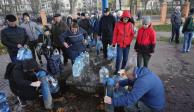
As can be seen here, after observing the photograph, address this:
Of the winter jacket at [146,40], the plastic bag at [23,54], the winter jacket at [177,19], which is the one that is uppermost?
the winter jacket at [177,19]

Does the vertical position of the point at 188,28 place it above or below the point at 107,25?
below

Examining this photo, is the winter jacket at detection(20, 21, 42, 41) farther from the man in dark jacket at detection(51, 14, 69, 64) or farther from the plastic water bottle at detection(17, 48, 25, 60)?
the plastic water bottle at detection(17, 48, 25, 60)

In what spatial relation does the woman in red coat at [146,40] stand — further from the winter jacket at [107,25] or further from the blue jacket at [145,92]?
the blue jacket at [145,92]

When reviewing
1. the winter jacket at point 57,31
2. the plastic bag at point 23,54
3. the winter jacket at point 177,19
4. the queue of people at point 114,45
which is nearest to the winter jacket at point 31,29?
the queue of people at point 114,45

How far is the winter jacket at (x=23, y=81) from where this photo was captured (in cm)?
421

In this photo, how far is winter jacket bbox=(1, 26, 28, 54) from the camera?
228 inches

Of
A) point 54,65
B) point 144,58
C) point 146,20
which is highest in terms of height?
point 146,20

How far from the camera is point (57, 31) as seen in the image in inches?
278

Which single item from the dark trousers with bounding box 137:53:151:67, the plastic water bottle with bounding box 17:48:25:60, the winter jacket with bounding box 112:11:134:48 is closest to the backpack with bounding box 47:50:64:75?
the plastic water bottle with bounding box 17:48:25:60

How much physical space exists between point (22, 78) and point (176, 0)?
30.8 meters

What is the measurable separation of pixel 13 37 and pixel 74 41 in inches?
66.1

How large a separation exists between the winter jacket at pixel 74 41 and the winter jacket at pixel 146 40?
63.0 inches

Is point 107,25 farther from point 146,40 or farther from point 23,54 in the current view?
point 23,54

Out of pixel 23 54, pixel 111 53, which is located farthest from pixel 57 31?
pixel 111 53
